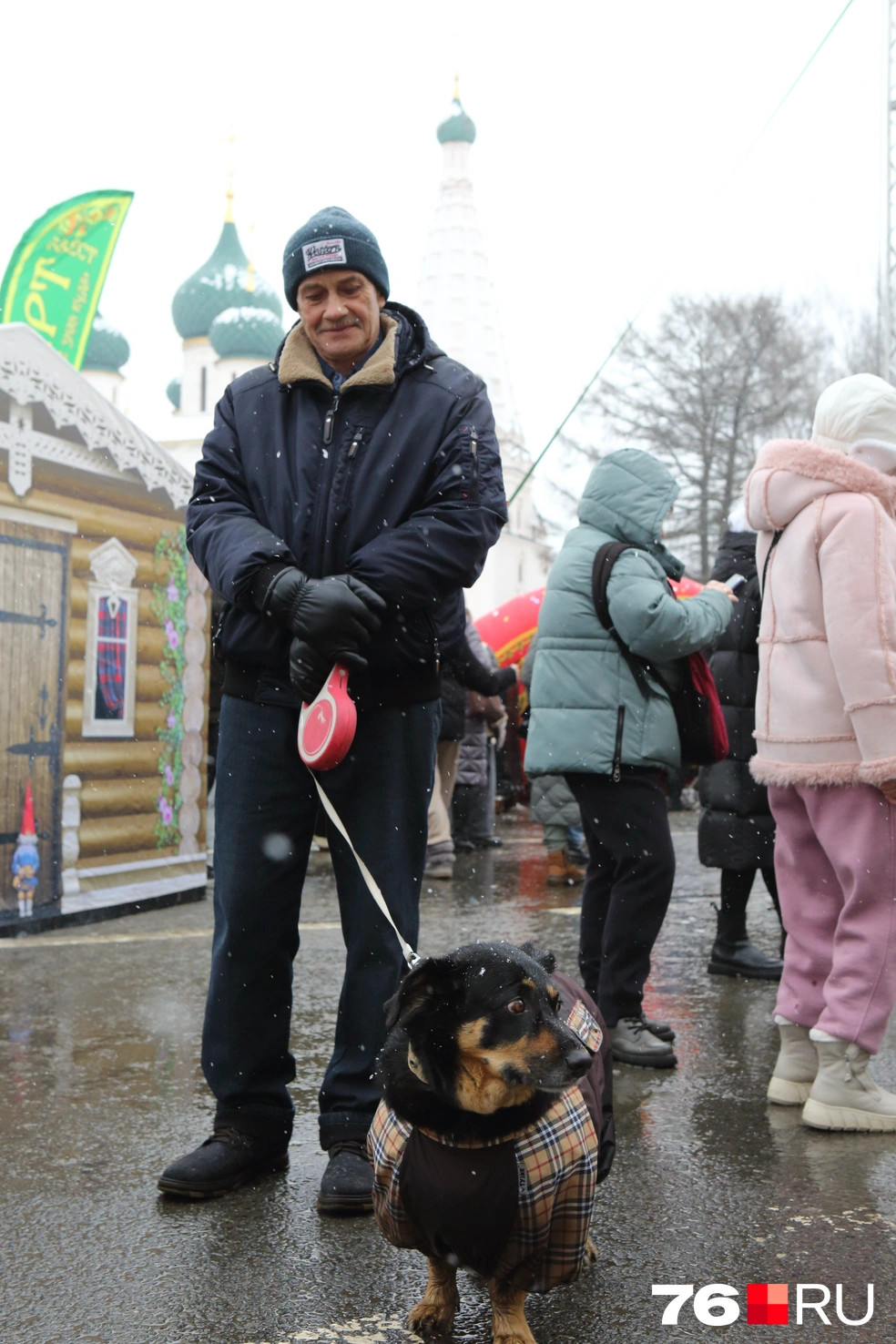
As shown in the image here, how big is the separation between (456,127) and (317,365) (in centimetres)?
6170

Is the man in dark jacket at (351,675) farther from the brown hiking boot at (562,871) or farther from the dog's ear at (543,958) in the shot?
the brown hiking boot at (562,871)

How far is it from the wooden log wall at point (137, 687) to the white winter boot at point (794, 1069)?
4301mm

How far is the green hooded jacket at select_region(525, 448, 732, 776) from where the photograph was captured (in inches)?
162

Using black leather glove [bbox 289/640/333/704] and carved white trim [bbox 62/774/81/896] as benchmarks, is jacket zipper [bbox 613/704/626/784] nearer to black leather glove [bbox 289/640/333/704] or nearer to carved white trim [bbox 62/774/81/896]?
black leather glove [bbox 289/640/333/704]

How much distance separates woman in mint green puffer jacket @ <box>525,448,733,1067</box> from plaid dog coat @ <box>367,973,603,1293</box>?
179 cm

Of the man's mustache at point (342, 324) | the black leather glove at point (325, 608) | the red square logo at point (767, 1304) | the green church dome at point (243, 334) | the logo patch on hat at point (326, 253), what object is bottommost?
the red square logo at point (767, 1304)

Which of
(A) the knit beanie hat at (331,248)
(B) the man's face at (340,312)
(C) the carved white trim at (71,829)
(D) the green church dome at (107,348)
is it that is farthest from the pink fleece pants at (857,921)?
(D) the green church dome at (107,348)

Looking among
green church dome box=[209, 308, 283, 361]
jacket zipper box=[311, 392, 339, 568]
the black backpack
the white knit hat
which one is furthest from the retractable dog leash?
green church dome box=[209, 308, 283, 361]

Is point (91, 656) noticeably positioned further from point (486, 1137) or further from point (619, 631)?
point (486, 1137)

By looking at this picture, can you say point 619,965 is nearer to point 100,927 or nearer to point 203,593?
point 100,927

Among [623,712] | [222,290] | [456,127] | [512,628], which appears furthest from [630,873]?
[456,127]

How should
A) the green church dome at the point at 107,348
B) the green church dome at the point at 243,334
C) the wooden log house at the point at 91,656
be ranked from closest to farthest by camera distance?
the wooden log house at the point at 91,656, the green church dome at the point at 107,348, the green church dome at the point at 243,334

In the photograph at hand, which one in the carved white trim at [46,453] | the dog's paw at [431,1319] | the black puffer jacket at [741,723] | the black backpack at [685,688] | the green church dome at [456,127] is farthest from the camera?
the green church dome at [456,127]

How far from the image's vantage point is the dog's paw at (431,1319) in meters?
2.35
